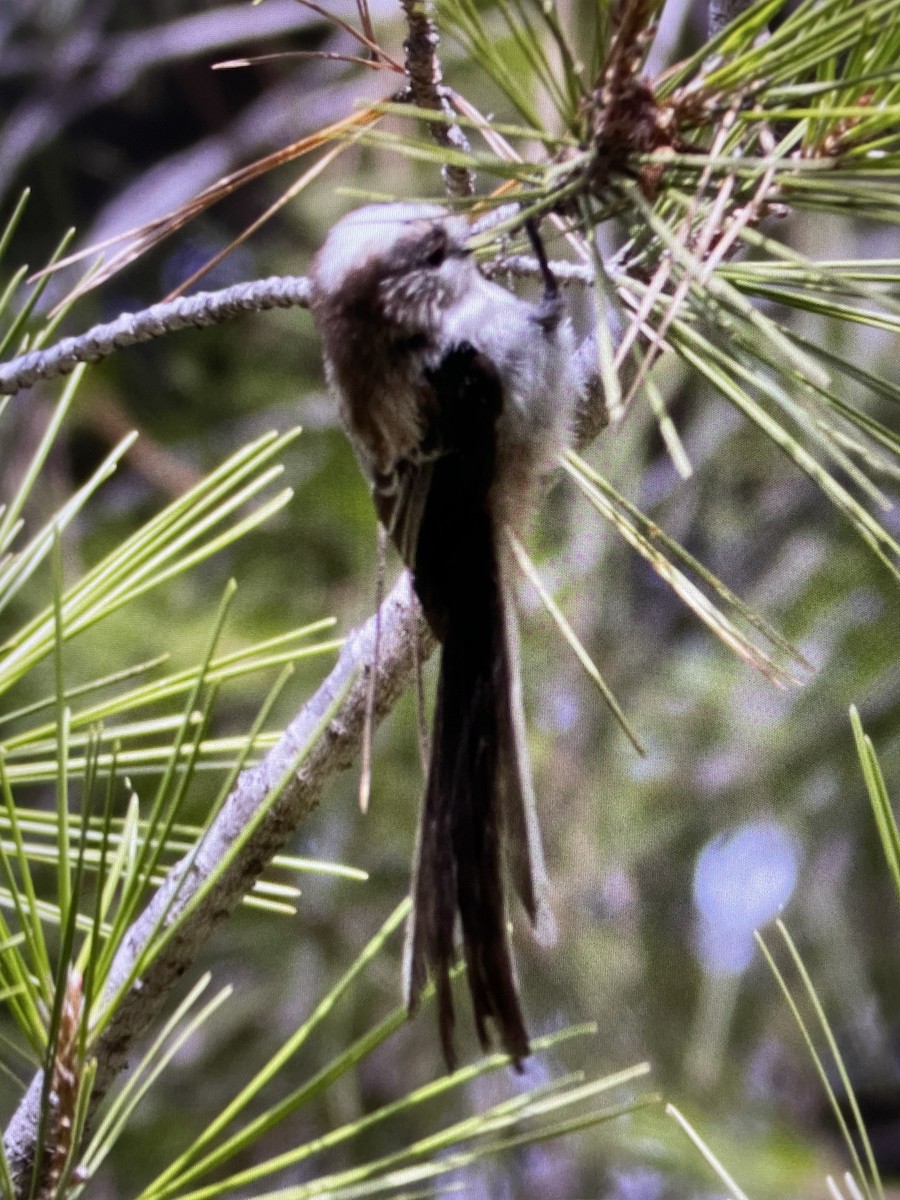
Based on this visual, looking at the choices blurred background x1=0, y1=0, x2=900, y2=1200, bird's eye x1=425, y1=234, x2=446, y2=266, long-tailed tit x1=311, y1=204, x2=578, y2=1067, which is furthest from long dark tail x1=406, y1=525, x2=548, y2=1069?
blurred background x1=0, y1=0, x2=900, y2=1200

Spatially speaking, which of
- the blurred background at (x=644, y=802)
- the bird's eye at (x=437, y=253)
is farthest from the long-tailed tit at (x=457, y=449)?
the blurred background at (x=644, y=802)

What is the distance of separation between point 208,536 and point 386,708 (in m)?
0.99

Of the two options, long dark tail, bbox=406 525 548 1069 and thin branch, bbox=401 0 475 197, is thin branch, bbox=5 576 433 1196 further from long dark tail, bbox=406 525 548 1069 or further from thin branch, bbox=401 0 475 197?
thin branch, bbox=401 0 475 197

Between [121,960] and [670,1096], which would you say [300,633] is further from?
[670,1096]

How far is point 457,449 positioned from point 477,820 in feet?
0.65

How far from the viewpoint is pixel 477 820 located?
58cm

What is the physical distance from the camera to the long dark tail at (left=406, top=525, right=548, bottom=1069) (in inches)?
19.5

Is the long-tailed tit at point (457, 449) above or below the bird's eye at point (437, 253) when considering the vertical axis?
below

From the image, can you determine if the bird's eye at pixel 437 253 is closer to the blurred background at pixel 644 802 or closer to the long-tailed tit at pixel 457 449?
the long-tailed tit at pixel 457 449

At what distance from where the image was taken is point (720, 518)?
1236 mm

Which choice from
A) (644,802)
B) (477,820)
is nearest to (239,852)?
(477,820)

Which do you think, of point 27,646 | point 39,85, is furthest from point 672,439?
point 39,85

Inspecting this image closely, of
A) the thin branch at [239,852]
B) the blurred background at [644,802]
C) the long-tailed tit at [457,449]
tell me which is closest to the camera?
the thin branch at [239,852]

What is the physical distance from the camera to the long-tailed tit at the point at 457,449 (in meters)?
0.58
